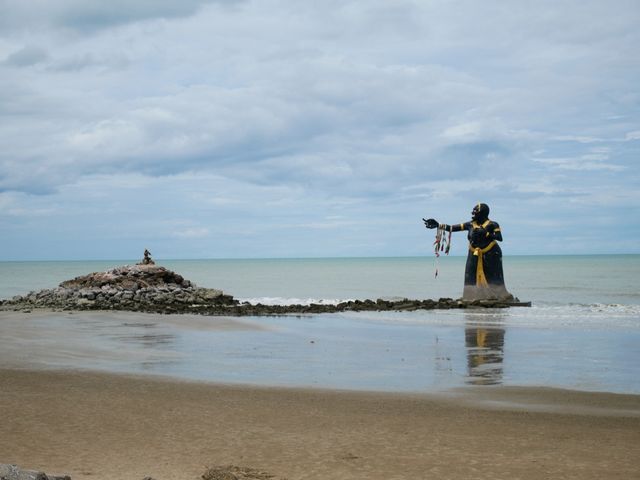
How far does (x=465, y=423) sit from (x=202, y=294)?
2738 centimetres

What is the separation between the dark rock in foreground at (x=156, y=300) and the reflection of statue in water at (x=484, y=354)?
9.45 meters

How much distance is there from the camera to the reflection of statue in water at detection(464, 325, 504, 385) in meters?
13.7

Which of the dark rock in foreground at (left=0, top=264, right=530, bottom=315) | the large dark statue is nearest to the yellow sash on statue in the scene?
the large dark statue

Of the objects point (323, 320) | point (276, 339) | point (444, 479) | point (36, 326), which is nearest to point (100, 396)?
point (444, 479)

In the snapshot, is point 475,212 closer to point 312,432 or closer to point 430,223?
point 430,223

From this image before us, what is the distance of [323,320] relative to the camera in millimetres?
27516

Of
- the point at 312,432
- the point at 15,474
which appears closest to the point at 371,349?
the point at 312,432

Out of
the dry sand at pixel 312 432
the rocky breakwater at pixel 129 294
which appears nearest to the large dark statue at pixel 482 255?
the rocky breakwater at pixel 129 294

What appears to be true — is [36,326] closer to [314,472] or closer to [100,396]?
[100,396]

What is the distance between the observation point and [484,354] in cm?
1717

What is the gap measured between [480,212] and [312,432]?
24.0m

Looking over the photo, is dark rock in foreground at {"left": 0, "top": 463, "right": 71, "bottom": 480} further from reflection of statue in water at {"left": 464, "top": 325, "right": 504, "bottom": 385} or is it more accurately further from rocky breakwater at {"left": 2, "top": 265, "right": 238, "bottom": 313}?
rocky breakwater at {"left": 2, "top": 265, "right": 238, "bottom": 313}

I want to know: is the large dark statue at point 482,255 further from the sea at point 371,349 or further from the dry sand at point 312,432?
the dry sand at point 312,432

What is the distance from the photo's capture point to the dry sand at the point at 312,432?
25.1 feet
